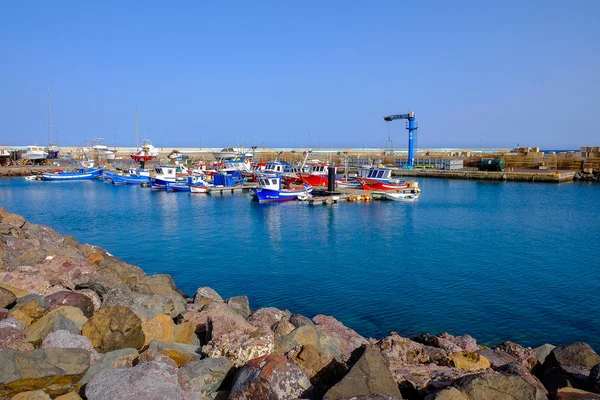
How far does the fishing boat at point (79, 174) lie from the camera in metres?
68.2

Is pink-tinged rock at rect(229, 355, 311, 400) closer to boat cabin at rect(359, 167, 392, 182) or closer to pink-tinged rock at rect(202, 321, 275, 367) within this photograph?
pink-tinged rock at rect(202, 321, 275, 367)

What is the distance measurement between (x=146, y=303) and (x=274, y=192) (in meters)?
33.4

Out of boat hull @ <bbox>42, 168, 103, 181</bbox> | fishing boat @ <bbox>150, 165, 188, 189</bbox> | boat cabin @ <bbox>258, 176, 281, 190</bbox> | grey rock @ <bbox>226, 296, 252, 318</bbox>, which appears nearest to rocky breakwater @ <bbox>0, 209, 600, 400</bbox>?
grey rock @ <bbox>226, 296, 252, 318</bbox>

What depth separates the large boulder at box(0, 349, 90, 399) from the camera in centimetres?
630

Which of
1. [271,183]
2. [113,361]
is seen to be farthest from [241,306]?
[271,183]

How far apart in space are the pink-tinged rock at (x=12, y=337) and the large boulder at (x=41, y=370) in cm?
64

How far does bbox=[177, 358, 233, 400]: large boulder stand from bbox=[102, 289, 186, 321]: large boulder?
9.33ft

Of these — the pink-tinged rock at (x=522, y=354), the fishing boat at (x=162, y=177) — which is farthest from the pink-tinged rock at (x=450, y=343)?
the fishing boat at (x=162, y=177)

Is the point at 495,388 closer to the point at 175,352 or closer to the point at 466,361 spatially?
Result: the point at 466,361

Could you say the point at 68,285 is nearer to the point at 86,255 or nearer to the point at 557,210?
the point at 86,255

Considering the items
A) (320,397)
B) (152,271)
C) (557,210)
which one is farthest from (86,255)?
(557,210)

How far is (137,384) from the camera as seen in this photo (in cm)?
602

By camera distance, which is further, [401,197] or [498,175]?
[498,175]

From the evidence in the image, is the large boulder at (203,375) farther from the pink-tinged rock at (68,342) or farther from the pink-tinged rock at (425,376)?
the pink-tinged rock at (425,376)
